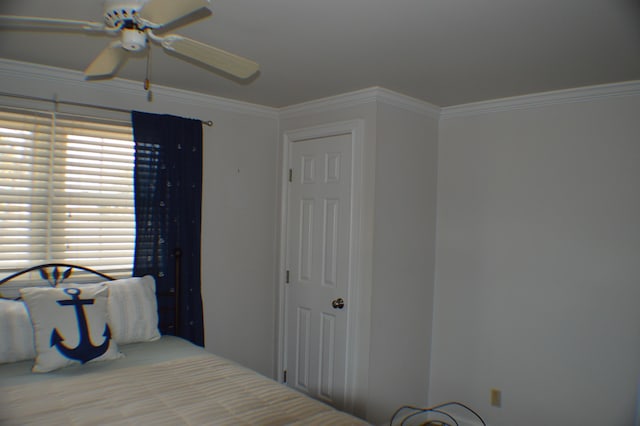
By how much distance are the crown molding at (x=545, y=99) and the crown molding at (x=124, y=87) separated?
4.88 feet

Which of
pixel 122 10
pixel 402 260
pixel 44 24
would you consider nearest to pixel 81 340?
pixel 44 24

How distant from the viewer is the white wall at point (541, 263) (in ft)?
8.89

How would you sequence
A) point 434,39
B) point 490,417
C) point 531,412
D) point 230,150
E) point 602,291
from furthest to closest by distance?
point 230,150, point 490,417, point 531,412, point 602,291, point 434,39

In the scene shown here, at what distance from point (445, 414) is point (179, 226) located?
2417 millimetres

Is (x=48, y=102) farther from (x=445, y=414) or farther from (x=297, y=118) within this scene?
(x=445, y=414)

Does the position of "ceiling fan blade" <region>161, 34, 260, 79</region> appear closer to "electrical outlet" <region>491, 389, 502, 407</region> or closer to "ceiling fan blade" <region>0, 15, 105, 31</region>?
"ceiling fan blade" <region>0, 15, 105, 31</region>

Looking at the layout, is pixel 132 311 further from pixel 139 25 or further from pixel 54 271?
pixel 139 25

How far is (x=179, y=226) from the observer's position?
125 inches

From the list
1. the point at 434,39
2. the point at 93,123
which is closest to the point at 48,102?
the point at 93,123

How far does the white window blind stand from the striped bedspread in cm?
94

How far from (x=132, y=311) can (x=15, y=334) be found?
1.91 ft

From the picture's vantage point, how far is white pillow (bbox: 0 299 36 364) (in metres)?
2.30

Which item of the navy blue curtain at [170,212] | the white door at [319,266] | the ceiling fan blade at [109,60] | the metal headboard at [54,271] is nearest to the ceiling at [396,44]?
the ceiling fan blade at [109,60]

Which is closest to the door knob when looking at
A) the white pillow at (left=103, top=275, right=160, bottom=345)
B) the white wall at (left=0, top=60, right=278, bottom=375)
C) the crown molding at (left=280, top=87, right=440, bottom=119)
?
the white wall at (left=0, top=60, right=278, bottom=375)
